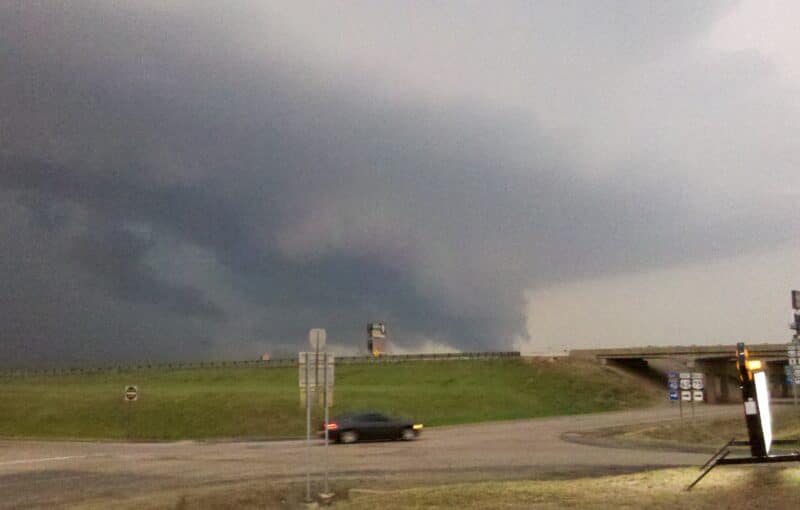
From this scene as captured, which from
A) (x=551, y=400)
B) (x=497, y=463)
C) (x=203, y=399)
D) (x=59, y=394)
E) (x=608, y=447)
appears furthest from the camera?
(x=59, y=394)

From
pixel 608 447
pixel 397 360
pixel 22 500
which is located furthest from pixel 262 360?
pixel 22 500

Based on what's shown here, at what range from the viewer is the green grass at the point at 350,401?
49.5 meters

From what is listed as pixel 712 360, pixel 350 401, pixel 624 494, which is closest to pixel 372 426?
pixel 350 401

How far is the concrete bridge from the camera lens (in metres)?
74.6

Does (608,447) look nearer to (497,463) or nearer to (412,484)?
(497,463)

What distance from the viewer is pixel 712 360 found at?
7700 cm

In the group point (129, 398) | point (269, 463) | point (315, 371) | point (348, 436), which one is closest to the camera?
point (315, 371)

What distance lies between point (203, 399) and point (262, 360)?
54.8m

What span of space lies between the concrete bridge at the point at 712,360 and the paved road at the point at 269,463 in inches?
1708

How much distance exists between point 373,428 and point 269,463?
9.64 metres

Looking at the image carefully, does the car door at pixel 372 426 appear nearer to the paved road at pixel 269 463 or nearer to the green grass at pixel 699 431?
the paved road at pixel 269 463

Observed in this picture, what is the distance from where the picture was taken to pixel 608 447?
29625 mm

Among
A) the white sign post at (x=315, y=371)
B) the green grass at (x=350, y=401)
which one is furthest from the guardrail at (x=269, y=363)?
the white sign post at (x=315, y=371)

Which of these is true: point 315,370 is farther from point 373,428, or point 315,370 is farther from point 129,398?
point 129,398
